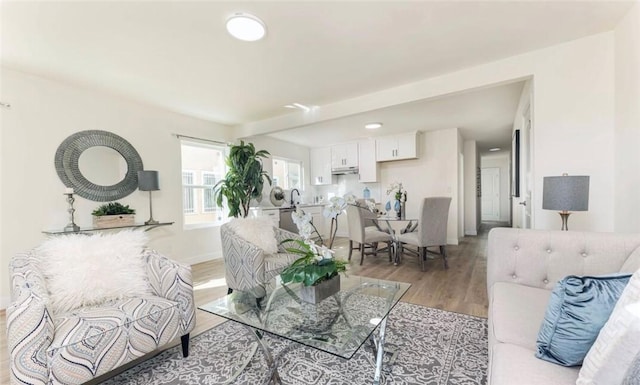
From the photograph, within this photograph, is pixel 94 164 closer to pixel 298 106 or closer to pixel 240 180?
pixel 240 180

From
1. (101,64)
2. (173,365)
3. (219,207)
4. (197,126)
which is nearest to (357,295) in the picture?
(173,365)

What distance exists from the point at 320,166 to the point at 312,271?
17.4ft

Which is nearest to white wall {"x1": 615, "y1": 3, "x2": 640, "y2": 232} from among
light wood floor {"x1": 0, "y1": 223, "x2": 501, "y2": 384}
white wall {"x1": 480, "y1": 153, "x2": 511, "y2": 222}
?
light wood floor {"x1": 0, "y1": 223, "x2": 501, "y2": 384}

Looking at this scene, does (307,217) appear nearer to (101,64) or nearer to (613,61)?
(101,64)

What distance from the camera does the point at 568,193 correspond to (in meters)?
1.78

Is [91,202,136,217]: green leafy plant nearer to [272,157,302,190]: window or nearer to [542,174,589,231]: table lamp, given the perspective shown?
[272,157,302,190]: window

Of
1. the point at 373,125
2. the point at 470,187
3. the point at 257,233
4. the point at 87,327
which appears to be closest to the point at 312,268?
the point at 87,327

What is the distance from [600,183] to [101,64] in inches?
176

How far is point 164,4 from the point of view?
173 cm

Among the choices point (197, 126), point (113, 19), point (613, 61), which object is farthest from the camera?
point (197, 126)

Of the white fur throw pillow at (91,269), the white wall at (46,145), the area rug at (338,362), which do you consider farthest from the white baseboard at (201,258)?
the white fur throw pillow at (91,269)

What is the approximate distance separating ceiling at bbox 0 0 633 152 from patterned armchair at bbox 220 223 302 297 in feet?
5.40

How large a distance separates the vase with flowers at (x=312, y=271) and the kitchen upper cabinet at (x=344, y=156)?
466 centimetres

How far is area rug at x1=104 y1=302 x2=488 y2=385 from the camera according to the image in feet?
5.01
